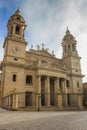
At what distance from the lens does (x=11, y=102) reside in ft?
64.4

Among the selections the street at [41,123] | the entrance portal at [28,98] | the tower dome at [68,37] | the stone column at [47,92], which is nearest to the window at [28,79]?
the entrance portal at [28,98]

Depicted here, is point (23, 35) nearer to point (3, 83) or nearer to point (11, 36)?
point (11, 36)

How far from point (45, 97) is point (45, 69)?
5774mm

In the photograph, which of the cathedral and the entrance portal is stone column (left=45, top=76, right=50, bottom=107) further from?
the entrance portal

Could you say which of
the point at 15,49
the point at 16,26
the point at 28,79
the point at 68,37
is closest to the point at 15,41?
the point at 15,49

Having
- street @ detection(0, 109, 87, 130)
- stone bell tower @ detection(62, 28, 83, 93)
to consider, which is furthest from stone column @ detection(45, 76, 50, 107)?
street @ detection(0, 109, 87, 130)

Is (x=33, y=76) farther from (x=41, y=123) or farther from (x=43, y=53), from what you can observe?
(x=41, y=123)

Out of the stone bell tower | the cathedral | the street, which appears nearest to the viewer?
the street

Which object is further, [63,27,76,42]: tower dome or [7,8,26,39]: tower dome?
[63,27,76,42]: tower dome

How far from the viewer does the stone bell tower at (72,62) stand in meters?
36.5

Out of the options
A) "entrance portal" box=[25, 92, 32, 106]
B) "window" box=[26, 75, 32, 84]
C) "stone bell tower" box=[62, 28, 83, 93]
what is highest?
"stone bell tower" box=[62, 28, 83, 93]

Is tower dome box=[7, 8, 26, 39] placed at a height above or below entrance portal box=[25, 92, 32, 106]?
above

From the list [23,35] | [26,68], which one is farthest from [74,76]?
[23,35]

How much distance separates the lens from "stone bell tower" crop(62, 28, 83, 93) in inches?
1436
